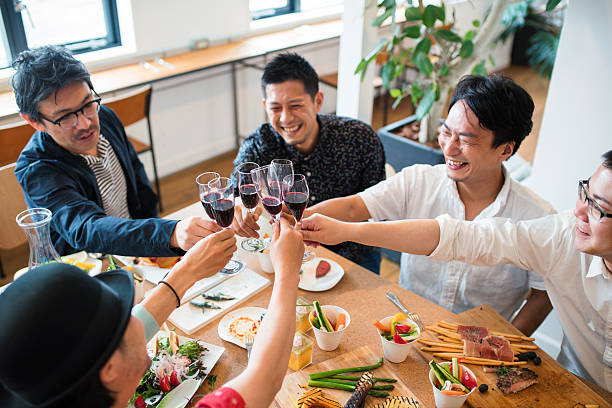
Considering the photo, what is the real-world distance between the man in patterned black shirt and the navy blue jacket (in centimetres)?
67

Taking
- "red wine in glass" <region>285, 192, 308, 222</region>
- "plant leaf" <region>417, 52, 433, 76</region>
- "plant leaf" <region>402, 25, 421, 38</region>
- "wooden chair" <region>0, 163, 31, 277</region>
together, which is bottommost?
"wooden chair" <region>0, 163, 31, 277</region>

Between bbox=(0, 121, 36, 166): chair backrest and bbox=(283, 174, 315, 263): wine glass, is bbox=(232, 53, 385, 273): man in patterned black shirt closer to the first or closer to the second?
bbox=(283, 174, 315, 263): wine glass

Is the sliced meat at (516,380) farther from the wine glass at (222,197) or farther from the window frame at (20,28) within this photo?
the window frame at (20,28)

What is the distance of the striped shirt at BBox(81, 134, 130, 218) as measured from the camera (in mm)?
2029

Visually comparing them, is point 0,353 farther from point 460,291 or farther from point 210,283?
point 460,291

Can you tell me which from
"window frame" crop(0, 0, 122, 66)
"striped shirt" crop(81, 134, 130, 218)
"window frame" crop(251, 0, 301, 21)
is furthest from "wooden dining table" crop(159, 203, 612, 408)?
"window frame" crop(251, 0, 301, 21)

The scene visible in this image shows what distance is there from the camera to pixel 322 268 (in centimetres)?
165

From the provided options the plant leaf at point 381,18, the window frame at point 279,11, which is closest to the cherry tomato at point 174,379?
the plant leaf at point 381,18

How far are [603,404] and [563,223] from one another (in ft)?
1.80

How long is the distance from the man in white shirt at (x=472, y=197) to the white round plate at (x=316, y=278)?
0.22 metres

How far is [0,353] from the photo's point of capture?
0.73m

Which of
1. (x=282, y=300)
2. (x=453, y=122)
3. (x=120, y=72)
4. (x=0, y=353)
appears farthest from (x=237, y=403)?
(x=120, y=72)

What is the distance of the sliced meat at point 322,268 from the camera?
1.64 meters

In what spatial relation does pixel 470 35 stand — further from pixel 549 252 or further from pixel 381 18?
pixel 549 252
